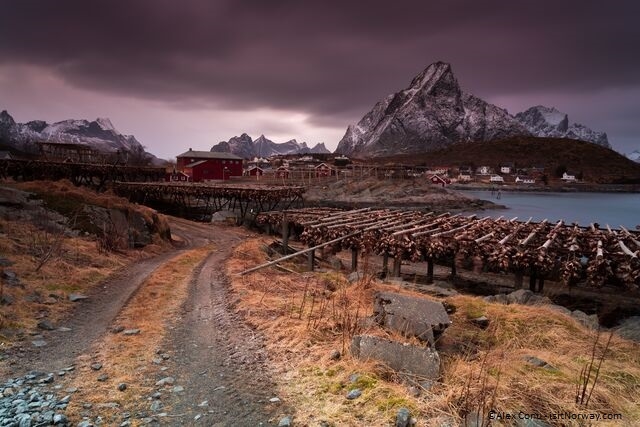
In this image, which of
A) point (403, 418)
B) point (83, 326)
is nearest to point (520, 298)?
point (403, 418)

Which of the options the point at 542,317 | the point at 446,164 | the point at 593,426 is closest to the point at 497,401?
the point at 593,426

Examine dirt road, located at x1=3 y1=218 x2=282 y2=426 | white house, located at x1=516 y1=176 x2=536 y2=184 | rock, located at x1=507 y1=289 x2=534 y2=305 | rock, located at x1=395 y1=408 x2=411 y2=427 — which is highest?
white house, located at x1=516 y1=176 x2=536 y2=184

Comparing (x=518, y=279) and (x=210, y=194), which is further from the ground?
(x=210, y=194)

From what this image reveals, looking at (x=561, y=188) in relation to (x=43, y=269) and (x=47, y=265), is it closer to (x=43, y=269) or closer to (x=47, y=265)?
(x=47, y=265)

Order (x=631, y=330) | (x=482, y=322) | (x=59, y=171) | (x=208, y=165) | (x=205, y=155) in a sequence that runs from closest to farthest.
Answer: (x=482, y=322), (x=631, y=330), (x=59, y=171), (x=208, y=165), (x=205, y=155)

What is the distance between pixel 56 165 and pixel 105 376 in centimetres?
4550

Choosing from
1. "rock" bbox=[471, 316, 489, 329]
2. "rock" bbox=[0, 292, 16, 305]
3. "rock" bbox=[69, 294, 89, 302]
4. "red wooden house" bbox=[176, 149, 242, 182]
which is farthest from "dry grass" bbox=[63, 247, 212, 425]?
"red wooden house" bbox=[176, 149, 242, 182]

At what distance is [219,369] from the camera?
6.41 m

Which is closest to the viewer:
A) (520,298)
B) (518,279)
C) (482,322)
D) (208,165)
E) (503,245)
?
(482,322)

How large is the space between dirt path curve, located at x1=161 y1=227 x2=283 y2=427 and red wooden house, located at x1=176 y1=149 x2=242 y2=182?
72.0 meters

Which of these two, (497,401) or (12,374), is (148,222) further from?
(497,401)

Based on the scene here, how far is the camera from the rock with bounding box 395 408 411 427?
4.43 meters

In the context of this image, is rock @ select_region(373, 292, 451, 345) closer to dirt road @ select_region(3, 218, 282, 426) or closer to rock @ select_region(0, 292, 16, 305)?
dirt road @ select_region(3, 218, 282, 426)

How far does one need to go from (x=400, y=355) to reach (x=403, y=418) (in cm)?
131
